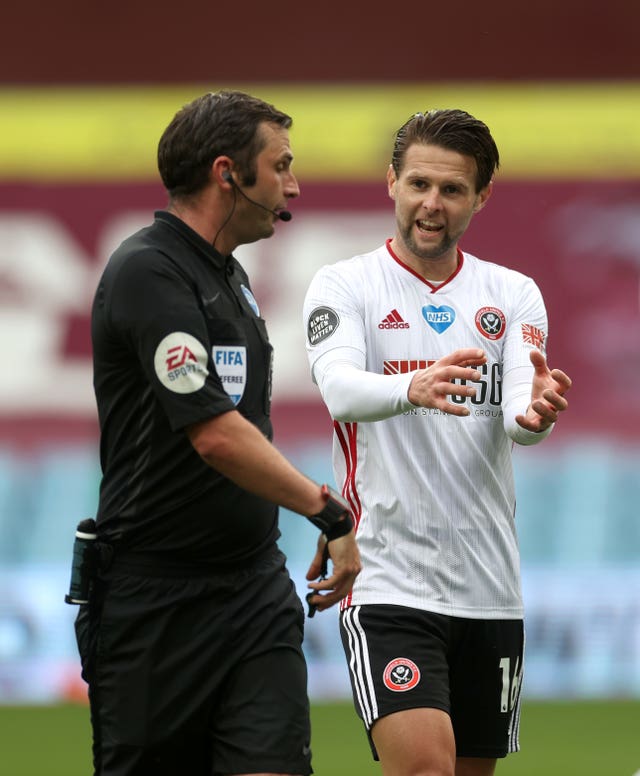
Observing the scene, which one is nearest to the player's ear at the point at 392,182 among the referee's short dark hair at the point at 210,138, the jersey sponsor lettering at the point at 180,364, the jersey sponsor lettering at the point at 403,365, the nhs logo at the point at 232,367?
the jersey sponsor lettering at the point at 403,365

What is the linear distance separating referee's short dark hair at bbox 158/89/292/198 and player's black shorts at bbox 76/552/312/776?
0.99m

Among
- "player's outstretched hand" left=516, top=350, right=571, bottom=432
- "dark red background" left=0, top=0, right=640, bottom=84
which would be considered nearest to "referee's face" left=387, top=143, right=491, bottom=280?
"player's outstretched hand" left=516, top=350, right=571, bottom=432

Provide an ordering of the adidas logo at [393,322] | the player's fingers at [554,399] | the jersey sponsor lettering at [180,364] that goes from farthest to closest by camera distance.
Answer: the adidas logo at [393,322] → the player's fingers at [554,399] → the jersey sponsor lettering at [180,364]

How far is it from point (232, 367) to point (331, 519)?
1.57 feet

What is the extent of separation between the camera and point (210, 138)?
371cm

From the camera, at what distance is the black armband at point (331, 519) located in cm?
346

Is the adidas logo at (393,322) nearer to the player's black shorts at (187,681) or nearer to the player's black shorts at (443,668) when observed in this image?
the player's black shorts at (443,668)

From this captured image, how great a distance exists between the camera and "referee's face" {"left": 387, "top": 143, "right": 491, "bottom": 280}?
4297mm

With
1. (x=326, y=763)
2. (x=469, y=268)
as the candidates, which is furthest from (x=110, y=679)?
(x=326, y=763)

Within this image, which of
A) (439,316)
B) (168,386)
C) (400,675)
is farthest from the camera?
(439,316)

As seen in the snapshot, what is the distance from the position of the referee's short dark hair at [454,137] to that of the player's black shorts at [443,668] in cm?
127

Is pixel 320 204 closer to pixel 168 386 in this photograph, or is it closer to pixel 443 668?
pixel 443 668

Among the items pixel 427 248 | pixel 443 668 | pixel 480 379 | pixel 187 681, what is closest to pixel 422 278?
pixel 427 248

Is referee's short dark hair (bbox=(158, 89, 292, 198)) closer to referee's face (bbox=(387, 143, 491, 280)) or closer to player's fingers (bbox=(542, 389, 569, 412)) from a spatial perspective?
referee's face (bbox=(387, 143, 491, 280))
